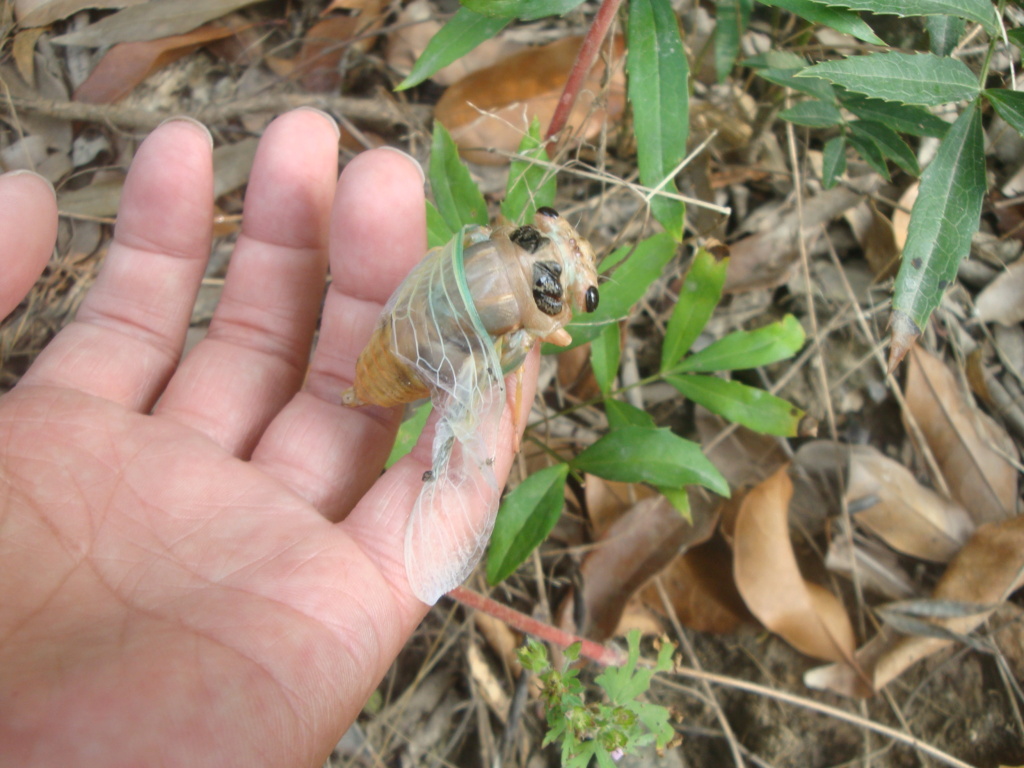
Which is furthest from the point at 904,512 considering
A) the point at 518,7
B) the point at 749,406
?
the point at 518,7

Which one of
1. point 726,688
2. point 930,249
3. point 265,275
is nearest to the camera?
point 930,249

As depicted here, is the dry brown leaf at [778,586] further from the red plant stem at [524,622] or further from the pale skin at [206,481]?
the pale skin at [206,481]

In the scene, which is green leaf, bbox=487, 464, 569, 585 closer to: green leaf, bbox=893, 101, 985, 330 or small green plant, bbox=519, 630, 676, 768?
small green plant, bbox=519, 630, 676, 768

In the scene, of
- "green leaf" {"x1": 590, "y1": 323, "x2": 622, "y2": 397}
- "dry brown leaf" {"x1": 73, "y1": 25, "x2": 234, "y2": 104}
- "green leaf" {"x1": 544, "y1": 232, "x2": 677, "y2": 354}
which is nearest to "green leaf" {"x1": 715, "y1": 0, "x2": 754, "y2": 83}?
"green leaf" {"x1": 544, "y1": 232, "x2": 677, "y2": 354}

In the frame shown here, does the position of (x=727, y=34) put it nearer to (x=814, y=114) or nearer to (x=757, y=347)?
(x=814, y=114)

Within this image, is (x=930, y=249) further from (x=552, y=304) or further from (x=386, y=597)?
(x=386, y=597)

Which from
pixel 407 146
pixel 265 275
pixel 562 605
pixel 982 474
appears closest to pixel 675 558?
pixel 562 605

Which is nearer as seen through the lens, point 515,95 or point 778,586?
point 778,586
